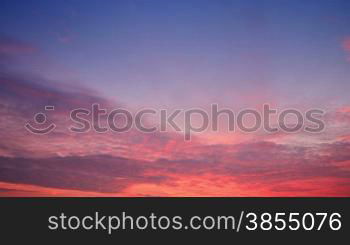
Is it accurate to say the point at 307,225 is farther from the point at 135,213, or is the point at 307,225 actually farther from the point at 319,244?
the point at 135,213

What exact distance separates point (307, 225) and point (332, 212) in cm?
62

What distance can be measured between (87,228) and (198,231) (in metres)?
2.04

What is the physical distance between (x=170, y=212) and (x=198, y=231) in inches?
28.2

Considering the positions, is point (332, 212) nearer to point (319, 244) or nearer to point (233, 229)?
point (319, 244)

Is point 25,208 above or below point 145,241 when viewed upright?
above

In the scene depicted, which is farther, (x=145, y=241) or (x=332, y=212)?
(x=332, y=212)

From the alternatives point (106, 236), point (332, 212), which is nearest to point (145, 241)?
point (106, 236)

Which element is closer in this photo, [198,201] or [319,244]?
[319,244]

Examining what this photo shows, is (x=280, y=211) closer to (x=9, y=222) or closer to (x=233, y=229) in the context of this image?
(x=233, y=229)

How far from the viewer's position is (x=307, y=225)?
9.02 metres

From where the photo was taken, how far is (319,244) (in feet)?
27.8

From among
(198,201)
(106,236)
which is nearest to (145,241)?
(106,236)

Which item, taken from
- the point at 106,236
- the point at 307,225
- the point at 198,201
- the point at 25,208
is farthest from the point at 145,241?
the point at 307,225

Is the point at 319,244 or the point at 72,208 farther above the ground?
the point at 72,208
